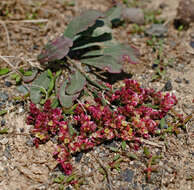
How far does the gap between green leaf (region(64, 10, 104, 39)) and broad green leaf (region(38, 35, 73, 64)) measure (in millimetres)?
202

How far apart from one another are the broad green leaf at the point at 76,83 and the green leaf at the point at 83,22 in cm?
57

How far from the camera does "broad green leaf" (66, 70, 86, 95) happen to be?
3318 millimetres

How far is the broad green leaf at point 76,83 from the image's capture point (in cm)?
332

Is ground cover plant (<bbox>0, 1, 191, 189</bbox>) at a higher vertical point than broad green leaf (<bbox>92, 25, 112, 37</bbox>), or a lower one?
lower

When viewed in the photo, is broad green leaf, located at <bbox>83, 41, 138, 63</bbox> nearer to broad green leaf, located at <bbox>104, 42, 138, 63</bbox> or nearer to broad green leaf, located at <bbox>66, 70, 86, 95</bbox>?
broad green leaf, located at <bbox>104, 42, 138, 63</bbox>

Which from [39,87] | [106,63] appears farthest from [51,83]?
[106,63]

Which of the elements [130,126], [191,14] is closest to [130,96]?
[130,126]

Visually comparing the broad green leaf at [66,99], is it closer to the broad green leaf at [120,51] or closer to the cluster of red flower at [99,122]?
the cluster of red flower at [99,122]

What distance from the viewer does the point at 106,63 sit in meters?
3.68

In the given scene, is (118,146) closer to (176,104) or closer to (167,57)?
(176,104)

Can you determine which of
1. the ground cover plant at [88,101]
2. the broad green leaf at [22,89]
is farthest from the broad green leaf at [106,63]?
the broad green leaf at [22,89]

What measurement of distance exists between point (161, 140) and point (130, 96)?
659mm

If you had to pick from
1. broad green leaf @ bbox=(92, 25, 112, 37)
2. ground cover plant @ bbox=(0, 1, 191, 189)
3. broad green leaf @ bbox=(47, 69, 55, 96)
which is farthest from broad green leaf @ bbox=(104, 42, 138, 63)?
broad green leaf @ bbox=(47, 69, 55, 96)

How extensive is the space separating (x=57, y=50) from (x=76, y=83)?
535 mm
